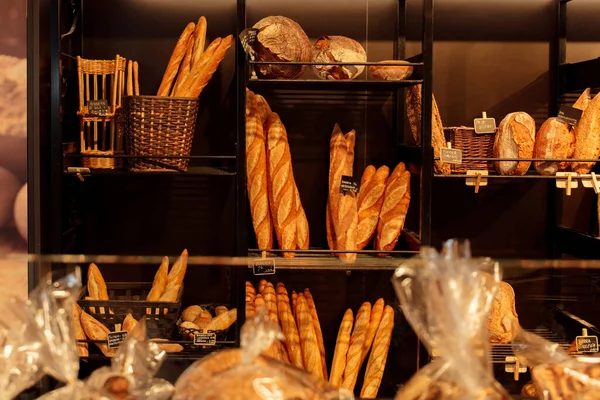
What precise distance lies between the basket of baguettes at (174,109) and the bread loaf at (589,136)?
3.98 ft

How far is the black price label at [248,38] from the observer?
2.43 metres

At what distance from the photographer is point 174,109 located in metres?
2.51

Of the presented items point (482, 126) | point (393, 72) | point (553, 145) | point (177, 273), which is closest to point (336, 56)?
point (393, 72)

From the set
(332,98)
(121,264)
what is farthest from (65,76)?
(332,98)

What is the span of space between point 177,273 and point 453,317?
181 cm

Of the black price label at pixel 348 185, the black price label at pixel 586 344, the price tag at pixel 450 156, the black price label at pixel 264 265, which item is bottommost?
the black price label at pixel 586 344

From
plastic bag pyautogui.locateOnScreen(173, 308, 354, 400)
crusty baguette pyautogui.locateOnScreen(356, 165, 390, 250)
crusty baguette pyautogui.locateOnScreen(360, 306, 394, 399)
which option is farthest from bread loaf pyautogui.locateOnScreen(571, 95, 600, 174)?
plastic bag pyautogui.locateOnScreen(173, 308, 354, 400)

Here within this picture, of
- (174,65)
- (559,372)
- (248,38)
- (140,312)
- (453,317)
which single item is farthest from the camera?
(174,65)

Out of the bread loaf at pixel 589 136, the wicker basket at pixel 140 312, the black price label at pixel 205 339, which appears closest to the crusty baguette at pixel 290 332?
the black price label at pixel 205 339

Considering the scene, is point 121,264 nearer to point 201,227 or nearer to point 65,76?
point 201,227

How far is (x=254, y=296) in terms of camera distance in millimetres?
2744

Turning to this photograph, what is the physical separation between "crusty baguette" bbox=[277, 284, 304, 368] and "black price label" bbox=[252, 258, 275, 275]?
25cm

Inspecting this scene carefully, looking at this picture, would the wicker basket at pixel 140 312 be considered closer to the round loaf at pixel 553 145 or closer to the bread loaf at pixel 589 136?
the round loaf at pixel 553 145

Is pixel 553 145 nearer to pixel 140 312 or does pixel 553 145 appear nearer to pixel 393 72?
pixel 393 72
